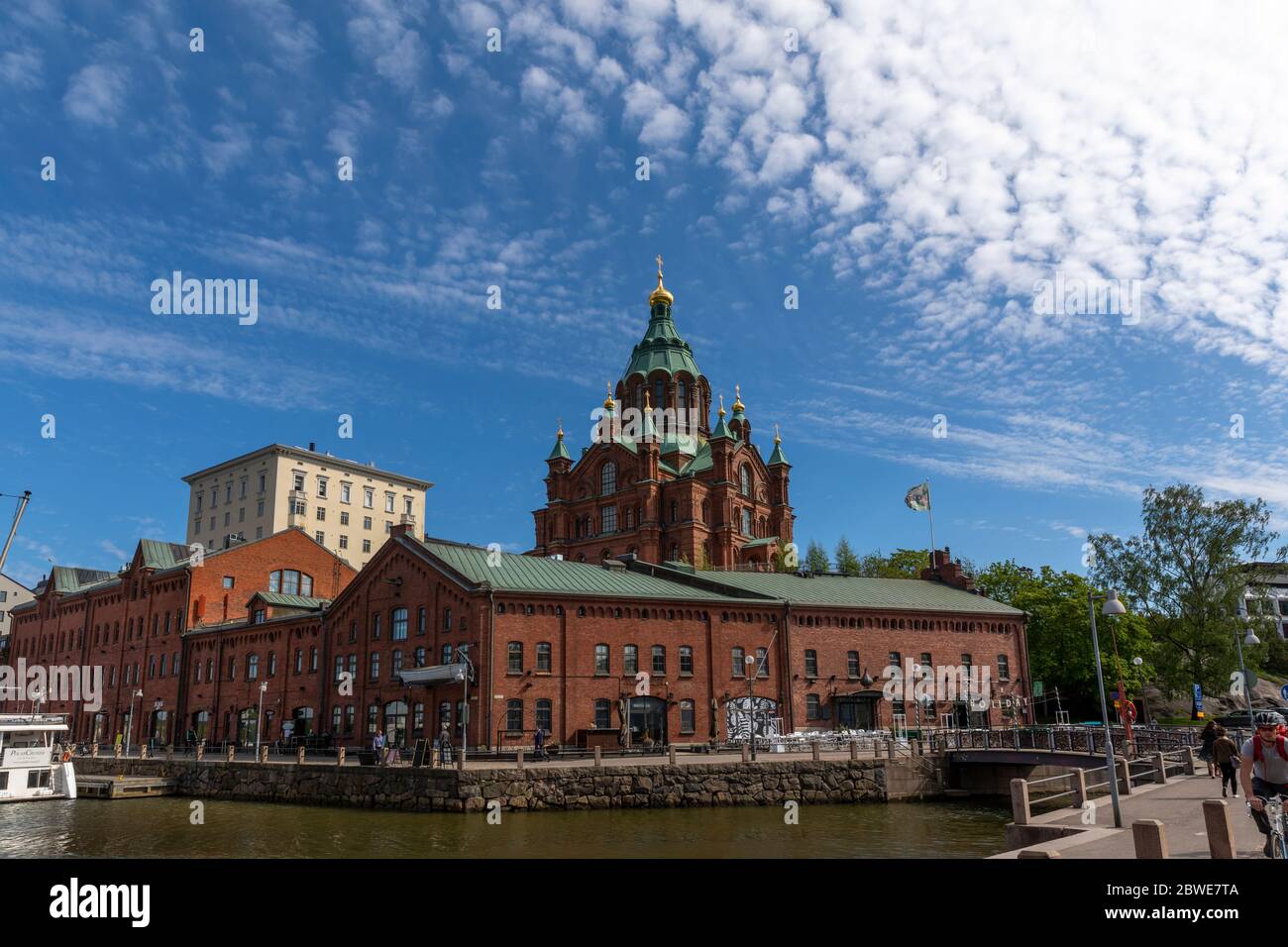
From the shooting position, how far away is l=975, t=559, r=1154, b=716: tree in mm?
66375

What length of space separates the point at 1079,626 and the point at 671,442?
1452 inches

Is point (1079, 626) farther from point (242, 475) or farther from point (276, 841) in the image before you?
point (242, 475)

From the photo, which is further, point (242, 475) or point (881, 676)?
point (242, 475)

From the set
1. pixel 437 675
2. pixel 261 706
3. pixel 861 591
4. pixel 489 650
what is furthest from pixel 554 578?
pixel 861 591

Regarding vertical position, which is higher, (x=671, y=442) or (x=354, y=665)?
(x=671, y=442)

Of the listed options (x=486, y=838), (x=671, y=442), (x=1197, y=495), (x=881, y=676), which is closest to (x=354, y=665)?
(x=486, y=838)

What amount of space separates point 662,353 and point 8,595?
82409 mm

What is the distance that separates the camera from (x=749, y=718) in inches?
2004

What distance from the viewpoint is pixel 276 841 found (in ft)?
97.9

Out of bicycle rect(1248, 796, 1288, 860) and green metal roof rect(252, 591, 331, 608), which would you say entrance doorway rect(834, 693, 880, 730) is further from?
bicycle rect(1248, 796, 1288, 860)

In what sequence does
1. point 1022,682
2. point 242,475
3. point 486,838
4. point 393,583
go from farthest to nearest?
point 242,475 < point 1022,682 < point 393,583 < point 486,838

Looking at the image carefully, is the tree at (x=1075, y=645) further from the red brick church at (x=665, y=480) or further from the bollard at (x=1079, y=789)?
the bollard at (x=1079, y=789)

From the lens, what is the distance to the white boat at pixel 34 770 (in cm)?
4359

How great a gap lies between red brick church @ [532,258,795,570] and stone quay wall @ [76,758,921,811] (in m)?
39.1
